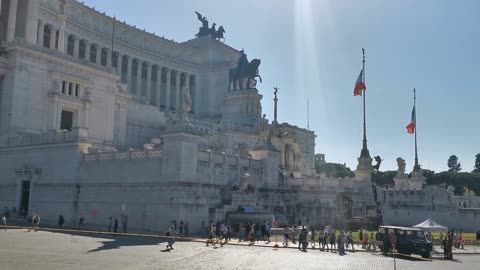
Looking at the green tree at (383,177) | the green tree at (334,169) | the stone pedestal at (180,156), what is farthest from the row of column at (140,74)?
the stone pedestal at (180,156)

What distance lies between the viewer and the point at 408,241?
2756cm

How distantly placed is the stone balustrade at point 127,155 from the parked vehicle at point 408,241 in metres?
16.9

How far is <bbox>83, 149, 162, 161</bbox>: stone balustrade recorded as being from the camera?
37.4 metres

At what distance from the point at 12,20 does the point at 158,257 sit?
50978 mm

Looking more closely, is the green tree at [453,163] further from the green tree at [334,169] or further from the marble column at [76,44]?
the marble column at [76,44]

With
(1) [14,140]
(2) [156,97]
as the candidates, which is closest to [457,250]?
(1) [14,140]

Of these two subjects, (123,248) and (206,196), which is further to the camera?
(206,196)

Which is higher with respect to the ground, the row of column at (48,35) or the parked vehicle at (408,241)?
the row of column at (48,35)

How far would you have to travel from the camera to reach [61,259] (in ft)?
66.2

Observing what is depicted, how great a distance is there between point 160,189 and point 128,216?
147 inches

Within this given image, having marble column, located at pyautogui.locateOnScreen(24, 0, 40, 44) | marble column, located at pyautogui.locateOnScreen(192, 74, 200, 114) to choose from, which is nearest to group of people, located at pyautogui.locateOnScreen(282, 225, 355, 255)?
marble column, located at pyautogui.locateOnScreen(24, 0, 40, 44)

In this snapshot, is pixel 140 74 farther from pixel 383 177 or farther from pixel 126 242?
pixel 126 242

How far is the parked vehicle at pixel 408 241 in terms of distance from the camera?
89.0ft

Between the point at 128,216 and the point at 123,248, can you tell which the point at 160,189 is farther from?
the point at 123,248
